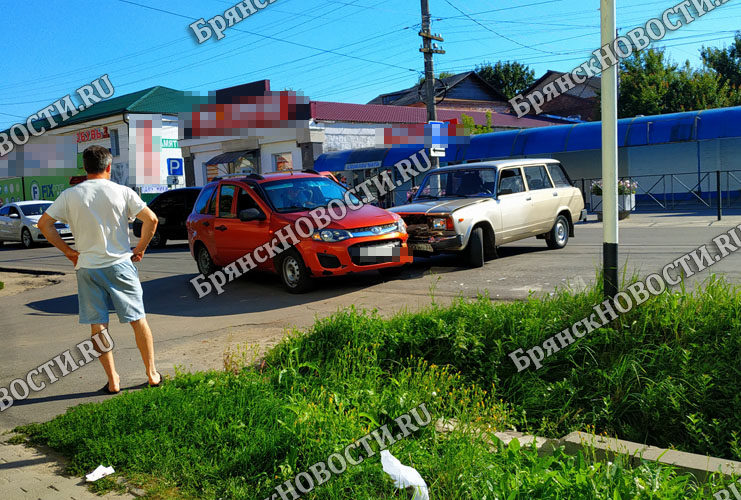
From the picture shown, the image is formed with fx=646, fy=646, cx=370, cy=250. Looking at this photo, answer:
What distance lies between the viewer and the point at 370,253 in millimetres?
9695

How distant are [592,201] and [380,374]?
23.5m

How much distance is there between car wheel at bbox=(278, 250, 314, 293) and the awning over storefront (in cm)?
2985

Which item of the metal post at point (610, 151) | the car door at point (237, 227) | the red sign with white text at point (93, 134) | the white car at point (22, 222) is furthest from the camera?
the red sign with white text at point (93, 134)

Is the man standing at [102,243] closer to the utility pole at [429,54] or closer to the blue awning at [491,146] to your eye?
the utility pole at [429,54]

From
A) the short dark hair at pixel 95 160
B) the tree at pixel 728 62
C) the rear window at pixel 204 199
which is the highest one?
the tree at pixel 728 62

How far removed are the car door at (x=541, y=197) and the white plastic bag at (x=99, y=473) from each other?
998 cm

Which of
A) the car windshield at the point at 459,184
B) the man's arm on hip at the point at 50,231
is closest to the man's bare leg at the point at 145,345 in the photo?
the man's arm on hip at the point at 50,231

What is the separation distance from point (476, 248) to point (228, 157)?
30.7m

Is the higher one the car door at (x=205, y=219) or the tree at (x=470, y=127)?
the tree at (x=470, y=127)

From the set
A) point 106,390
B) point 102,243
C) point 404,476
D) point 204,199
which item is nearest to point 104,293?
point 102,243

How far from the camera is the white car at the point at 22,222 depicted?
82.3 feet

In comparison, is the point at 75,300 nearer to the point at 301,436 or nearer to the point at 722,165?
the point at 301,436

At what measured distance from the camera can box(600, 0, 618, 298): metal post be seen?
512 centimetres

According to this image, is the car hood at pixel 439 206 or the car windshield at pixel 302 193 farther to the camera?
the car hood at pixel 439 206
